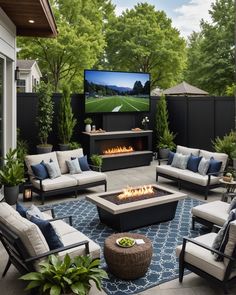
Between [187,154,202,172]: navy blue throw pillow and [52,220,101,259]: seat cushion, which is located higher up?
[187,154,202,172]: navy blue throw pillow

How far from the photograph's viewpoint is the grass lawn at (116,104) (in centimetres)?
1157

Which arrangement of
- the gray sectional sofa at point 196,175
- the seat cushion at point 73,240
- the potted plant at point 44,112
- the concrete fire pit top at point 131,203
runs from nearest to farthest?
the seat cushion at point 73,240 → the concrete fire pit top at point 131,203 → the gray sectional sofa at point 196,175 → the potted plant at point 44,112

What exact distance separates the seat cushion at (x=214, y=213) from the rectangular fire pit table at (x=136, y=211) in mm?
660

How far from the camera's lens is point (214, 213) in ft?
19.2

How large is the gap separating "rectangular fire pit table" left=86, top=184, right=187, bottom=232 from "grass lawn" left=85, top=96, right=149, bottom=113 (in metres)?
5.29

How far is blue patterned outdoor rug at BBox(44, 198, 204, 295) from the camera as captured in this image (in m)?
4.43

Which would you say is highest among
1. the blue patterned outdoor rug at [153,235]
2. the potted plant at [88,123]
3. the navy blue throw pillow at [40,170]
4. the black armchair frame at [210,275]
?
the potted plant at [88,123]

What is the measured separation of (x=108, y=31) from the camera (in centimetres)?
2506

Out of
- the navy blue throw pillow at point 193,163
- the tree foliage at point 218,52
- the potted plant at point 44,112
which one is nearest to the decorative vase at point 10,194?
the potted plant at point 44,112

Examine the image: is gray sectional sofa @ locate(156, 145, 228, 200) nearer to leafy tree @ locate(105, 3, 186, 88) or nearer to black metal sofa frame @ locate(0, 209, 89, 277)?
black metal sofa frame @ locate(0, 209, 89, 277)

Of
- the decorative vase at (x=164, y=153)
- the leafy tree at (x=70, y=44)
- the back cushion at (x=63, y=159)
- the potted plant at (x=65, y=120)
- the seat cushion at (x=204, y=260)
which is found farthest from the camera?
the leafy tree at (x=70, y=44)

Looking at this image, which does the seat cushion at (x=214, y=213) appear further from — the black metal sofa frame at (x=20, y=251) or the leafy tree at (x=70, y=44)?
the leafy tree at (x=70, y=44)

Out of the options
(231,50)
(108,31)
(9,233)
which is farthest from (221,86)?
(9,233)

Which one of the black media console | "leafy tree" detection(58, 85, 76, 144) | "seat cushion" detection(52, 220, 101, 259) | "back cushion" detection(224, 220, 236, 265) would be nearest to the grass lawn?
"leafy tree" detection(58, 85, 76, 144)
